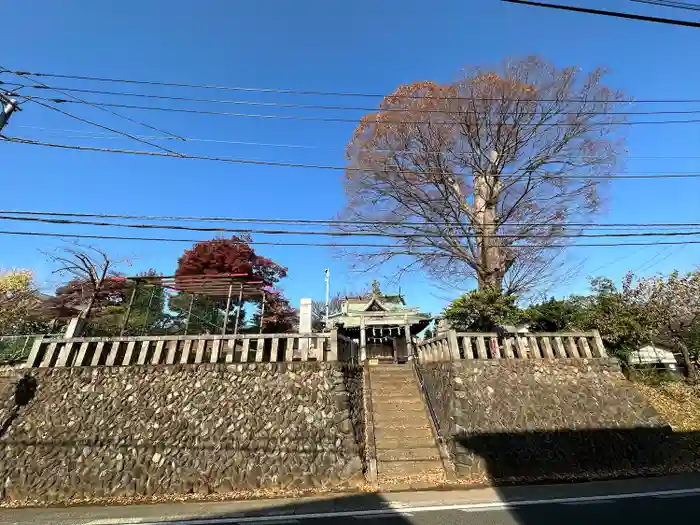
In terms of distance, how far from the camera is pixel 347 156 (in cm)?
1483

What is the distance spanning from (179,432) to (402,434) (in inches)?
201

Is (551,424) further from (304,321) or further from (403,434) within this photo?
(304,321)

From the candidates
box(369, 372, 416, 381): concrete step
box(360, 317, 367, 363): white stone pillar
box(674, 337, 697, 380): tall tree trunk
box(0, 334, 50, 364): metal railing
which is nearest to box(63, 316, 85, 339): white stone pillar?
box(0, 334, 50, 364): metal railing

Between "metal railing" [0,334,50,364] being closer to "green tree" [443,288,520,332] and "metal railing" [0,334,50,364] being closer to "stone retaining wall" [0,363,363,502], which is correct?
"stone retaining wall" [0,363,363,502]

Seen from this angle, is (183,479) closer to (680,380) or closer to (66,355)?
(66,355)

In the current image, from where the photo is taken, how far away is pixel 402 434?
767cm

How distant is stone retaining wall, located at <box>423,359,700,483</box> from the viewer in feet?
21.7

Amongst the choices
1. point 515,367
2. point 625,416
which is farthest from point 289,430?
point 625,416

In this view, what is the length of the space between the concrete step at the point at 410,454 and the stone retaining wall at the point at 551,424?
0.41 metres

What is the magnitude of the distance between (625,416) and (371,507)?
6.68 metres

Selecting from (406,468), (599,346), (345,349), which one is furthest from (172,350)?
(599,346)

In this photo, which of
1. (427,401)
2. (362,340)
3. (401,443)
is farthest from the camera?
(362,340)

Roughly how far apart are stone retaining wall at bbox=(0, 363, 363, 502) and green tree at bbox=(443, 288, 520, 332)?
524 cm

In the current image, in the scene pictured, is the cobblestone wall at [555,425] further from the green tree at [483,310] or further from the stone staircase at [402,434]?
the green tree at [483,310]
